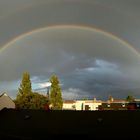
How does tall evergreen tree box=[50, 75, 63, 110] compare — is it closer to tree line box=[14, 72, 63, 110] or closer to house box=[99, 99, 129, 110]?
tree line box=[14, 72, 63, 110]

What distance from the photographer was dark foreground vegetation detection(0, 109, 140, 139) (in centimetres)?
3503

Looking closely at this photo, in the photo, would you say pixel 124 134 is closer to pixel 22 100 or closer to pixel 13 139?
pixel 13 139

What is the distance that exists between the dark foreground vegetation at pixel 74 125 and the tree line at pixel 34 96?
162ft


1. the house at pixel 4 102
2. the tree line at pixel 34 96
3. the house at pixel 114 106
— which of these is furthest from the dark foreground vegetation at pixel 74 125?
the tree line at pixel 34 96

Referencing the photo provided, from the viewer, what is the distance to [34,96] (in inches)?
3841

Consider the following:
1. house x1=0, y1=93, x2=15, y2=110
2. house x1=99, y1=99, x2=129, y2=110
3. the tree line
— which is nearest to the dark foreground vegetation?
house x1=0, y1=93, x2=15, y2=110

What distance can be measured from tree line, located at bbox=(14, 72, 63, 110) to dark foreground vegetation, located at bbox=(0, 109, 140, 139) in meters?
49.4

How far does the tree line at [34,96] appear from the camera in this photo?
94812 mm

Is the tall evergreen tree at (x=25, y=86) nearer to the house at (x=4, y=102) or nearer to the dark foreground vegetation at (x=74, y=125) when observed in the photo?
the house at (x=4, y=102)

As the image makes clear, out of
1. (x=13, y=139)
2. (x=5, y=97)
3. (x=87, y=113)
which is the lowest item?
(x=13, y=139)

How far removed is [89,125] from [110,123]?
235cm

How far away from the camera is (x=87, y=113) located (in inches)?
1576

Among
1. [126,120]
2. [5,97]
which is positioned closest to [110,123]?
[126,120]

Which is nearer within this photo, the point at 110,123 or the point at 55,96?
the point at 110,123
